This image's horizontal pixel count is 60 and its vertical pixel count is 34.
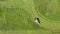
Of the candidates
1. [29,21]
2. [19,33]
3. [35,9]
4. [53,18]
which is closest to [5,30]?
[19,33]

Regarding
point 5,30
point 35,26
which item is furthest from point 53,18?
point 5,30

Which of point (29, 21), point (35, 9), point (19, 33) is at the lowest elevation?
point (19, 33)

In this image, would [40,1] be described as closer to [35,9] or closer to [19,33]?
[35,9]

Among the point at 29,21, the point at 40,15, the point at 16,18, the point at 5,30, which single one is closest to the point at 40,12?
the point at 40,15

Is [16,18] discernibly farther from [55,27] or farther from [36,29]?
[55,27]

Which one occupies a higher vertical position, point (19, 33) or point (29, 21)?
point (29, 21)

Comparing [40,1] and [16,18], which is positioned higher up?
[40,1]
